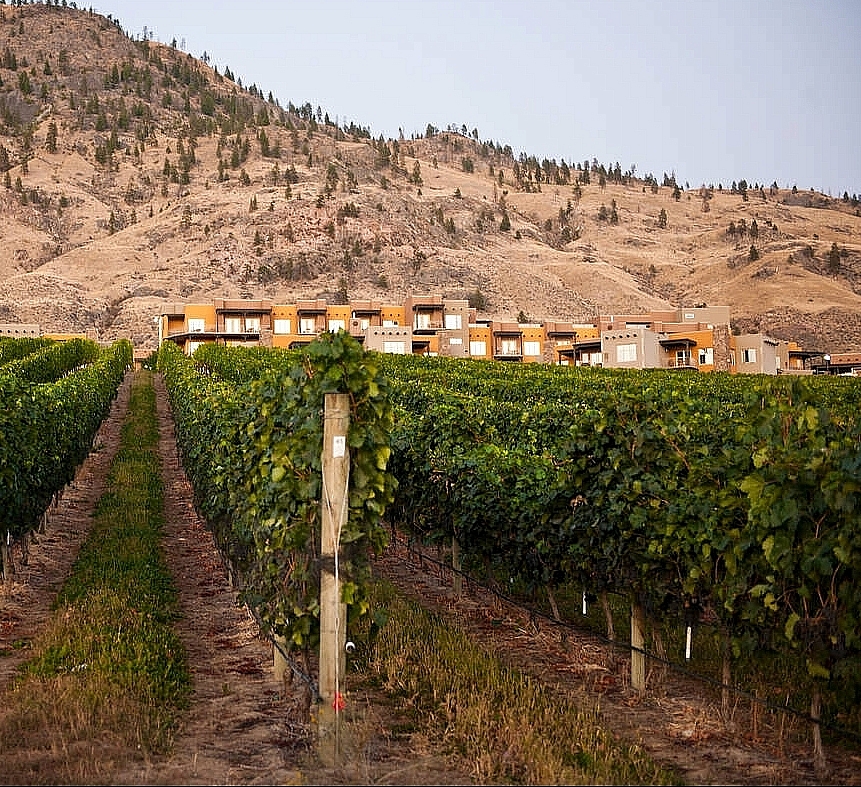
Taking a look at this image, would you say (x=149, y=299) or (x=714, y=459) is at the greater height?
(x=149, y=299)

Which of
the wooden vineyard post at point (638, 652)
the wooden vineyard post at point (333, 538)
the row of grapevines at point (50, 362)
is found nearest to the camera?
the wooden vineyard post at point (333, 538)

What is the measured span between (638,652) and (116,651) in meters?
4.45

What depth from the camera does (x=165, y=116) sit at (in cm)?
18075

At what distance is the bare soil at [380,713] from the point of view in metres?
5.70

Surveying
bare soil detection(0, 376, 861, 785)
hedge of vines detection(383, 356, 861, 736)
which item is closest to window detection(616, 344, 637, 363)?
hedge of vines detection(383, 356, 861, 736)

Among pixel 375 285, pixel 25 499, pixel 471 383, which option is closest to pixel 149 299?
pixel 375 285

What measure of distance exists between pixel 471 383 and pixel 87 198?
12251 centimetres

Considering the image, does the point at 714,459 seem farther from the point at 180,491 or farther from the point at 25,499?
the point at 180,491

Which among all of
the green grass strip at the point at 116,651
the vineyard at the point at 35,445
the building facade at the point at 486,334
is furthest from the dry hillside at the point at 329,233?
the green grass strip at the point at 116,651

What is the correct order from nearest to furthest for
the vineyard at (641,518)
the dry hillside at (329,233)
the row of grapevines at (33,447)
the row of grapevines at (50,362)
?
the vineyard at (641,518) < the row of grapevines at (33,447) < the row of grapevines at (50,362) < the dry hillside at (329,233)

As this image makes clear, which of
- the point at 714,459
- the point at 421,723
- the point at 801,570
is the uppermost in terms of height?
the point at 714,459

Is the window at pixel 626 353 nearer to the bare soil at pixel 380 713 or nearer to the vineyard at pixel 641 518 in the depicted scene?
the bare soil at pixel 380 713

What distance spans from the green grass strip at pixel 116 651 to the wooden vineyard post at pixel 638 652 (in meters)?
3.72

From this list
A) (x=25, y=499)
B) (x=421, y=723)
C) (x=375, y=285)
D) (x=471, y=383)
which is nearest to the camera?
(x=421, y=723)
